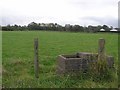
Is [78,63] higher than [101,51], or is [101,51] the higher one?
[101,51]

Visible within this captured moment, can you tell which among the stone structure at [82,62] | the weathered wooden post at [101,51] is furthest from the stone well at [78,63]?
the weathered wooden post at [101,51]

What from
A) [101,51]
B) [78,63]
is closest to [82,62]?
[78,63]

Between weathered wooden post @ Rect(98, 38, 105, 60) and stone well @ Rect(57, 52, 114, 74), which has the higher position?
weathered wooden post @ Rect(98, 38, 105, 60)

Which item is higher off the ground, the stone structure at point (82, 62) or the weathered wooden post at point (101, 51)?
the weathered wooden post at point (101, 51)

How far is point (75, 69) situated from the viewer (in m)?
8.24

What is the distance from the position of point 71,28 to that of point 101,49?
107256 millimetres

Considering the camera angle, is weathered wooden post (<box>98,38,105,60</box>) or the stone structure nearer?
weathered wooden post (<box>98,38,105,60</box>)

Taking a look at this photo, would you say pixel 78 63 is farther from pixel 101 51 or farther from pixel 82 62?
pixel 101 51

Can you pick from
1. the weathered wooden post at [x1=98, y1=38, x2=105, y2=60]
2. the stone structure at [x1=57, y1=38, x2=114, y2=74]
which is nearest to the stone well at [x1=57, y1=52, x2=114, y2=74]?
the stone structure at [x1=57, y1=38, x2=114, y2=74]

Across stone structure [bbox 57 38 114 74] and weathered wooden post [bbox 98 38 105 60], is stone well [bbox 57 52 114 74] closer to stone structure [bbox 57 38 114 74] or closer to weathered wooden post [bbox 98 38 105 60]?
stone structure [bbox 57 38 114 74]

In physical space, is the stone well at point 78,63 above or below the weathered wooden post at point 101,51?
below

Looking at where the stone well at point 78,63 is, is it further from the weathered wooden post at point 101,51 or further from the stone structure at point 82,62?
the weathered wooden post at point 101,51

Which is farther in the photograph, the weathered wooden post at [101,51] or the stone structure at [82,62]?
the stone structure at [82,62]

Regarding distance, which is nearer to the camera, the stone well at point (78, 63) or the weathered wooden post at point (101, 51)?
the weathered wooden post at point (101, 51)
